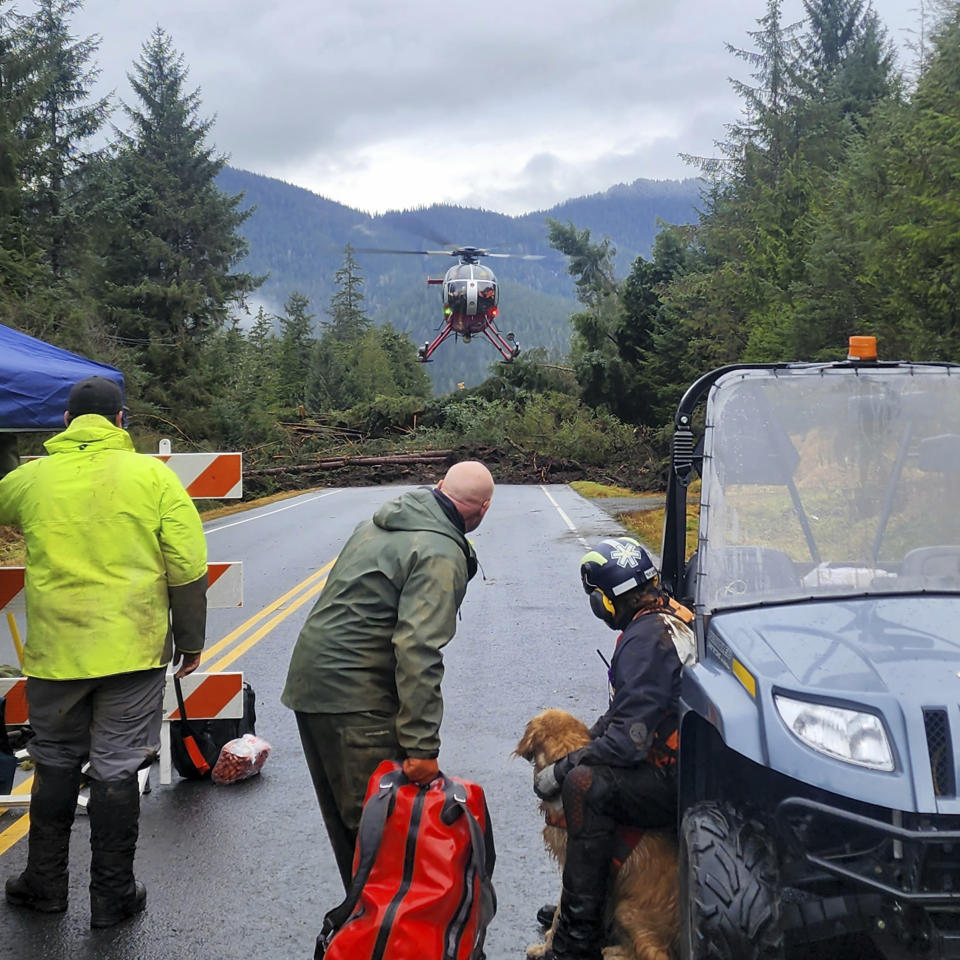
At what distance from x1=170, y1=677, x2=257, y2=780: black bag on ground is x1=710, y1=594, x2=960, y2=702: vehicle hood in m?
3.65

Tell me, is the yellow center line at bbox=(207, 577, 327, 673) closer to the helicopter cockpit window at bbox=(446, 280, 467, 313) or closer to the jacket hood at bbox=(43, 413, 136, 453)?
the jacket hood at bbox=(43, 413, 136, 453)

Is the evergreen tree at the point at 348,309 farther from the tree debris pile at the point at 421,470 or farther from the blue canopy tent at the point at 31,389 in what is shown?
the blue canopy tent at the point at 31,389

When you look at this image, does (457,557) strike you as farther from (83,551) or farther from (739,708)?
(83,551)

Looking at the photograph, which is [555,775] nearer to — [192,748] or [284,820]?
[284,820]

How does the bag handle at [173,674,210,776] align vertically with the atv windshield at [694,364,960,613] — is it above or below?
below

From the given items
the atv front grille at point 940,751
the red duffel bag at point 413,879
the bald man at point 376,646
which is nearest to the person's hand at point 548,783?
the red duffel bag at point 413,879

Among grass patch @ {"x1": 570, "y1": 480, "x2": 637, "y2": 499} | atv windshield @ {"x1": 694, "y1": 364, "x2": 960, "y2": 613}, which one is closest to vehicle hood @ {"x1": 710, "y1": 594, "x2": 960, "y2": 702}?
atv windshield @ {"x1": 694, "y1": 364, "x2": 960, "y2": 613}

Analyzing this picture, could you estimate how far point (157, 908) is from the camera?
447 cm

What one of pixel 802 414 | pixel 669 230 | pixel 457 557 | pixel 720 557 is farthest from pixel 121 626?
pixel 669 230

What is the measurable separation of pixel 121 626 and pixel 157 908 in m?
1.22

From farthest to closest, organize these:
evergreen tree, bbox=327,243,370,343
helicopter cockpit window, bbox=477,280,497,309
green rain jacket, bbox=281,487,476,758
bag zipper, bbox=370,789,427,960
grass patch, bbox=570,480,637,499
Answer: evergreen tree, bbox=327,243,370,343 < helicopter cockpit window, bbox=477,280,497,309 < grass patch, bbox=570,480,637,499 < green rain jacket, bbox=281,487,476,758 < bag zipper, bbox=370,789,427,960

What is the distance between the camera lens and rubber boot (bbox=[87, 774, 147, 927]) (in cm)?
429

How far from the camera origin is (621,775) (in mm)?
3629

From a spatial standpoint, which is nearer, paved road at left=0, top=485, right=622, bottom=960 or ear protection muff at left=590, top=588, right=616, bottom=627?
ear protection muff at left=590, top=588, right=616, bottom=627
